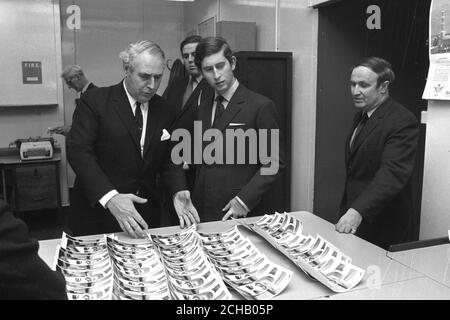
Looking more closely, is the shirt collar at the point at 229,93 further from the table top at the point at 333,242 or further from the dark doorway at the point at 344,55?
the dark doorway at the point at 344,55

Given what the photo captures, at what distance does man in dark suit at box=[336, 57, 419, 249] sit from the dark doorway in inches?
42.9

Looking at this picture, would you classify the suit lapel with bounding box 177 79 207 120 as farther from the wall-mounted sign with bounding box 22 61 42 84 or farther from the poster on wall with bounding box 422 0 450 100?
the wall-mounted sign with bounding box 22 61 42 84

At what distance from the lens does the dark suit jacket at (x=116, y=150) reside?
1994mm

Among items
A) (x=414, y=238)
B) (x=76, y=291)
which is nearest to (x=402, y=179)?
(x=414, y=238)

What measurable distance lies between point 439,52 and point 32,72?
174 inches

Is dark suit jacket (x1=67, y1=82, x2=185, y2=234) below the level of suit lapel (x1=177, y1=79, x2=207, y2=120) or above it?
below

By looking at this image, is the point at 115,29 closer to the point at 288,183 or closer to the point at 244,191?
the point at 288,183

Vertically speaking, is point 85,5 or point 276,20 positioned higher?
point 85,5

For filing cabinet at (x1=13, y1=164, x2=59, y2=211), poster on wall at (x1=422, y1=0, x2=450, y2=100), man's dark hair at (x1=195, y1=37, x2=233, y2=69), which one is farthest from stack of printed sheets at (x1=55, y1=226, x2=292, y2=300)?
filing cabinet at (x1=13, y1=164, x2=59, y2=211)

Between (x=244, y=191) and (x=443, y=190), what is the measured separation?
105 cm

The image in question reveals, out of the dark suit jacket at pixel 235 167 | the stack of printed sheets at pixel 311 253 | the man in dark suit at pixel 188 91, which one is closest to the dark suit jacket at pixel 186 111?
the man in dark suit at pixel 188 91

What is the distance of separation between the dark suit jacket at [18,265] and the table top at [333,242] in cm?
63

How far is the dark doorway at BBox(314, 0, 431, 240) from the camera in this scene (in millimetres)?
3309
